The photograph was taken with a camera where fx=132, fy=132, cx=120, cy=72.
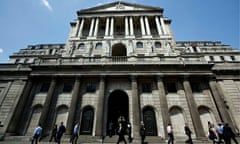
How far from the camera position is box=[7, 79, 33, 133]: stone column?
1466 cm

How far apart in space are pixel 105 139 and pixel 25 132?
9530 mm

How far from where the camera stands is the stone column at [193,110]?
13782 mm

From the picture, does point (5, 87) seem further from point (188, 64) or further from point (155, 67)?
point (188, 64)

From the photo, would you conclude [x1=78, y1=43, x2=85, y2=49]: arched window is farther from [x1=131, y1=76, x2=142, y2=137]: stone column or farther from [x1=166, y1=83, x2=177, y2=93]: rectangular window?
[x1=166, y1=83, x2=177, y2=93]: rectangular window

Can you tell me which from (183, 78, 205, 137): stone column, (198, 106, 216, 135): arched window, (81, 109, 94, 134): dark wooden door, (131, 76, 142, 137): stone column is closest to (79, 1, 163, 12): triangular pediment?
(131, 76, 142, 137): stone column

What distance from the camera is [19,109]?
1582 cm

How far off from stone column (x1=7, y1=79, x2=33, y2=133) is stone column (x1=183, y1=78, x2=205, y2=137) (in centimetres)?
1972

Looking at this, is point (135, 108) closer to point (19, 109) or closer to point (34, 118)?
point (34, 118)

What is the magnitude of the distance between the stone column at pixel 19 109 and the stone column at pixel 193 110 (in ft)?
64.7

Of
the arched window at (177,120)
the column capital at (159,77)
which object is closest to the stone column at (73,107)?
the column capital at (159,77)

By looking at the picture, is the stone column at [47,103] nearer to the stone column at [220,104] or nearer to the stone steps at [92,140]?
the stone steps at [92,140]

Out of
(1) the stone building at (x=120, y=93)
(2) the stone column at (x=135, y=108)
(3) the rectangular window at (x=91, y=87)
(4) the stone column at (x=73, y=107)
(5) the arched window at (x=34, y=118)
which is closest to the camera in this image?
(2) the stone column at (x=135, y=108)

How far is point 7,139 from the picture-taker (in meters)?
13.4

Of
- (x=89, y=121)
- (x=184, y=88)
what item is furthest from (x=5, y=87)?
(x=184, y=88)
